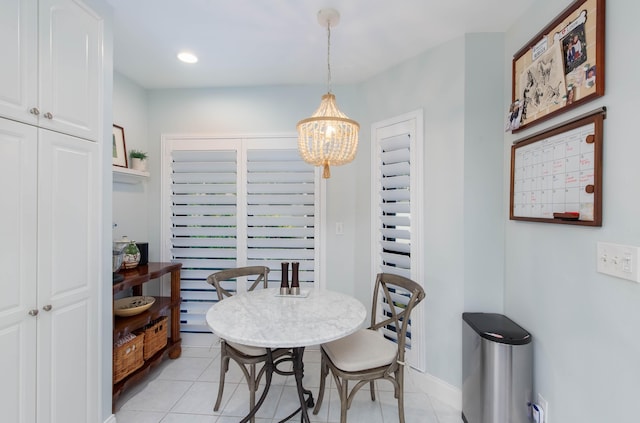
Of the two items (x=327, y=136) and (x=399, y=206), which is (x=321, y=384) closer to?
(x=399, y=206)

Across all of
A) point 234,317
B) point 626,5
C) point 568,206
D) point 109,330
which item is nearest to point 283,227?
point 234,317

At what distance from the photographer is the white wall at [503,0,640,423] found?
1.04 meters

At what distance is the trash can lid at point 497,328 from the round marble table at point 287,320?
0.71 metres

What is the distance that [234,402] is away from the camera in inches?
76.4

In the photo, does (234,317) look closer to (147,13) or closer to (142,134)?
(147,13)

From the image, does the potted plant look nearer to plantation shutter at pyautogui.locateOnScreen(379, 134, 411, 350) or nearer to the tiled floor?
the tiled floor

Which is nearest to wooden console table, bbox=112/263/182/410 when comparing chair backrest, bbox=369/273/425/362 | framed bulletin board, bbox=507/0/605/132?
chair backrest, bbox=369/273/425/362

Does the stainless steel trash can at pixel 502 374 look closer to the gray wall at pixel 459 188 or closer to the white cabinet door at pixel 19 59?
the gray wall at pixel 459 188

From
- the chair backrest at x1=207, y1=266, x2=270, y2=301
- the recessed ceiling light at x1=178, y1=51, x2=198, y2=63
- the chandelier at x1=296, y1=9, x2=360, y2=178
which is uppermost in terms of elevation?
the recessed ceiling light at x1=178, y1=51, x2=198, y2=63

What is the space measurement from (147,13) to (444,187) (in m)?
2.34

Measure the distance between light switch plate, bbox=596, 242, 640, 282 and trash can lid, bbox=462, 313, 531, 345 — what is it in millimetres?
580

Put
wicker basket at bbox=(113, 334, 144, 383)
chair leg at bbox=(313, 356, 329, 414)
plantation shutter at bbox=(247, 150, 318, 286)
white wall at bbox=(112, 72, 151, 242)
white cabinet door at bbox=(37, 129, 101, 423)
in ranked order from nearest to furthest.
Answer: white cabinet door at bbox=(37, 129, 101, 423), chair leg at bbox=(313, 356, 329, 414), wicker basket at bbox=(113, 334, 144, 383), white wall at bbox=(112, 72, 151, 242), plantation shutter at bbox=(247, 150, 318, 286)

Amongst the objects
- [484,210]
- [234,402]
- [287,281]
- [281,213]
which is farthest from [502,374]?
[281,213]

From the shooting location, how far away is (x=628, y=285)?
105 centimetres
